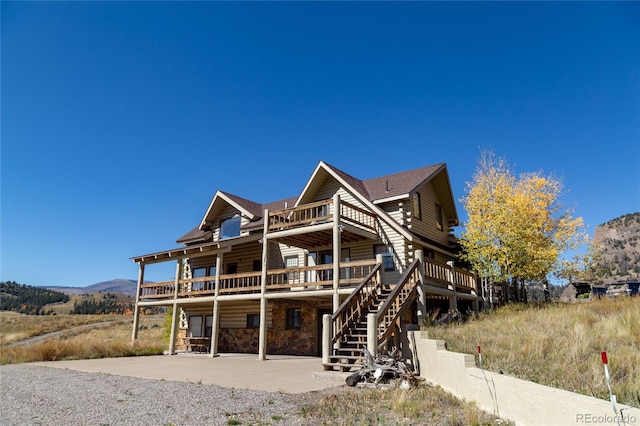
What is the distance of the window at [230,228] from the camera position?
86.3ft

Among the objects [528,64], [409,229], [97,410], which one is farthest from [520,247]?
[97,410]

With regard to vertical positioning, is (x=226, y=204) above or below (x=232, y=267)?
above

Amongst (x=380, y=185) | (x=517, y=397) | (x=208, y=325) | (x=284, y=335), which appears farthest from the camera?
(x=208, y=325)

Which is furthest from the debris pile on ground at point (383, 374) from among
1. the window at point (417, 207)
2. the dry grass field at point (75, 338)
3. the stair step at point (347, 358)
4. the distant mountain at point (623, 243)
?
the distant mountain at point (623, 243)

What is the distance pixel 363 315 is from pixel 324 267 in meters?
3.50

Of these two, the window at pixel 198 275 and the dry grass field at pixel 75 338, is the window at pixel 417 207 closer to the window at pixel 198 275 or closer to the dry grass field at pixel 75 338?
the window at pixel 198 275

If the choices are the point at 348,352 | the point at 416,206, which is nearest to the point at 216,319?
the point at 348,352

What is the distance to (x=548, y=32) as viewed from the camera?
1750cm

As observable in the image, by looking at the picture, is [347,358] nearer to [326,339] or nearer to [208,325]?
[326,339]

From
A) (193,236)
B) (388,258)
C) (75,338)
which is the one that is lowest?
(75,338)

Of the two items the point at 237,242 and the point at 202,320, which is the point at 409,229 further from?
the point at 202,320

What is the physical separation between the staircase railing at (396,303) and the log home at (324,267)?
0.04 m

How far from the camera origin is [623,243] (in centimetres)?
10262

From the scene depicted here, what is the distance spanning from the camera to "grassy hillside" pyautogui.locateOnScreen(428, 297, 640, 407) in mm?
7031
